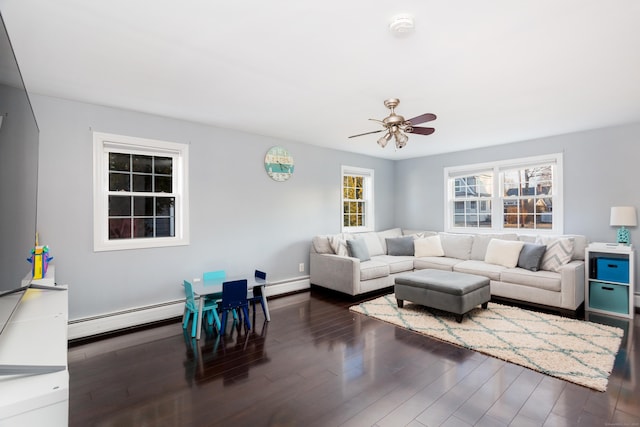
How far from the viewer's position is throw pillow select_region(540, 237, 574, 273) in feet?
14.1

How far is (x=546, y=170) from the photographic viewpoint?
5.09 metres

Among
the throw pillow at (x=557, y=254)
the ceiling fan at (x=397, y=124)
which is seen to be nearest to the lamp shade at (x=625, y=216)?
the throw pillow at (x=557, y=254)

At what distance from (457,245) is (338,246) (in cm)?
218

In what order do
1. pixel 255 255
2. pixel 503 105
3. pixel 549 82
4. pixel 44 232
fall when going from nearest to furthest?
pixel 549 82
pixel 44 232
pixel 503 105
pixel 255 255

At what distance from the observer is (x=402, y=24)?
1.97m

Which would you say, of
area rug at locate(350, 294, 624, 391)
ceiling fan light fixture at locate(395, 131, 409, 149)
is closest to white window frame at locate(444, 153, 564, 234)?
area rug at locate(350, 294, 624, 391)

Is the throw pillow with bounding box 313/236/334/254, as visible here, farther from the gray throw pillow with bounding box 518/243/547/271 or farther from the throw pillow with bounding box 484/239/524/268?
the gray throw pillow with bounding box 518/243/547/271

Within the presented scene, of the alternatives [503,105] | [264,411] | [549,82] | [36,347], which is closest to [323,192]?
[503,105]

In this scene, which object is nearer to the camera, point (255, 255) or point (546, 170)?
point (255, 255)

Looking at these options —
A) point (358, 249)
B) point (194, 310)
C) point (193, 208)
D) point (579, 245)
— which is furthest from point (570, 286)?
point (193, 208)

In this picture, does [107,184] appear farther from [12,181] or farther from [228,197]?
[12,181]

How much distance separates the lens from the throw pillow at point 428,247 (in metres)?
5.70

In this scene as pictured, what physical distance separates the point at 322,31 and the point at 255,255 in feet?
11.0

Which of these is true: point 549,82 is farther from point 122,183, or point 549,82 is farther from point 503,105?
point 122,183
